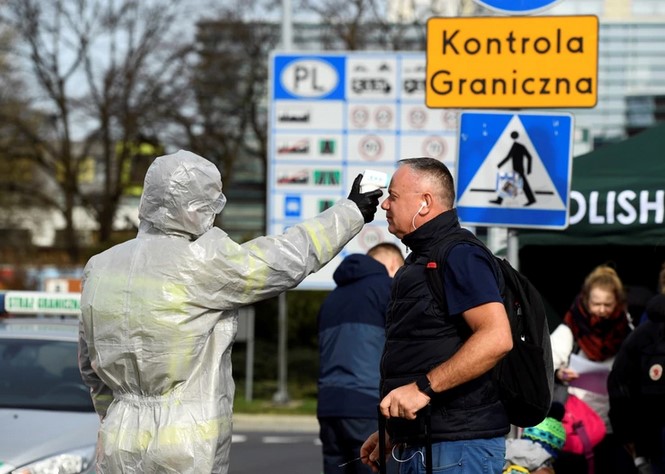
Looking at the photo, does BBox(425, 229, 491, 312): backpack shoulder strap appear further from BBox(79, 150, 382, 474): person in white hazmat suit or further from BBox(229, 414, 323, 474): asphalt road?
BBox(229, 414, 323, 474): asphalt road

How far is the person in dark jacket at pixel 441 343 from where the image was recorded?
4172 mm

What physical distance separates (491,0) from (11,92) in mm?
28725

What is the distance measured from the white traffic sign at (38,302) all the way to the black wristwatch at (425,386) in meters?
5.01

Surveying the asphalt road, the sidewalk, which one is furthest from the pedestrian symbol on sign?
the sidewalk

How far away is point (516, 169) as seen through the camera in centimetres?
668

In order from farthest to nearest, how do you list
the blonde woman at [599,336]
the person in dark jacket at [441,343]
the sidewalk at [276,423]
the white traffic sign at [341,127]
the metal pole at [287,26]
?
the metal pole at [287,26] < the sidewalk at [276,423] < the white traffic sign at [341,127] < the blonde woman at [599,336] < the person in dark jacket at [441,343]

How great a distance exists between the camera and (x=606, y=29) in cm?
4269

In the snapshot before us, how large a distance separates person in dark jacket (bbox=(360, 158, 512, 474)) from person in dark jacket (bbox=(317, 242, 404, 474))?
2.51 metres

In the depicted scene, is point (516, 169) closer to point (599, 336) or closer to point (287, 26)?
point (599, 336)

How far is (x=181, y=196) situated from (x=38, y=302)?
15.2 ft

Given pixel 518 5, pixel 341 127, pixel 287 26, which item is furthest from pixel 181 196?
pixel 287 26

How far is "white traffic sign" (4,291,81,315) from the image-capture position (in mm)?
8617

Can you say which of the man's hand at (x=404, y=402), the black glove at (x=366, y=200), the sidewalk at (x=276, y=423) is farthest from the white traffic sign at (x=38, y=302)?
the sidewalk at (x=276, y=423)

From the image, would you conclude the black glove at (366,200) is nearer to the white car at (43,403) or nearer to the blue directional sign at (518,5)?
the blue directional sign at (518,5)
